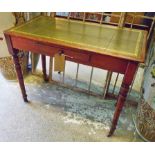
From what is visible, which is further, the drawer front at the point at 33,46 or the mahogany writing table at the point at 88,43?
the drawer front at the point at 33,46

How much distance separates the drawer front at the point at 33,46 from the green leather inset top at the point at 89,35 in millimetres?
43

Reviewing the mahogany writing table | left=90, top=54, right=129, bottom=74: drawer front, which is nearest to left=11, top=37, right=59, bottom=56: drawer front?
the mahogany writing table

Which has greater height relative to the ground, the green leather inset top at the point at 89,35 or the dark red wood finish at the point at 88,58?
the green leather inset top at the point at 89,35

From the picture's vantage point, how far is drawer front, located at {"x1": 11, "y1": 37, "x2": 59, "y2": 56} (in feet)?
4.00

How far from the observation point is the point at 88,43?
46.3 inches

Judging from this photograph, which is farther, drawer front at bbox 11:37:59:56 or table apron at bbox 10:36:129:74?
drawer front at bbox 11:37:59:56

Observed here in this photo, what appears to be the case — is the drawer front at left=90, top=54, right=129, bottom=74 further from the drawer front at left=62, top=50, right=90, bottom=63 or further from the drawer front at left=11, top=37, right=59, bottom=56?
the drawer front at left=11, top=37, right=59, bottom=56

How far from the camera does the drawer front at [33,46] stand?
1218 millimetres

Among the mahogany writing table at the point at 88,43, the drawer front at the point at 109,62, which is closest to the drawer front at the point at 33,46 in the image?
the mahogany writing table at the point at 88,43

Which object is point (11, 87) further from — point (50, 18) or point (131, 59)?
point (131, 59)

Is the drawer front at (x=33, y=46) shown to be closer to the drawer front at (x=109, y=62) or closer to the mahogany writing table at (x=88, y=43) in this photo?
the mahogany writing table at (x=88, y=43)
